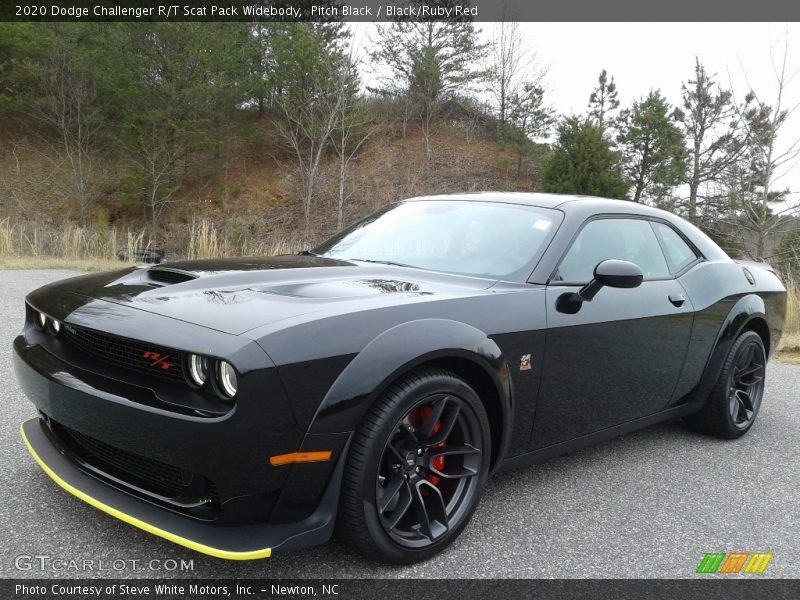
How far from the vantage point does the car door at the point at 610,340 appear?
2.86 meters

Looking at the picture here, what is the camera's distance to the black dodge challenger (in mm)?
1967

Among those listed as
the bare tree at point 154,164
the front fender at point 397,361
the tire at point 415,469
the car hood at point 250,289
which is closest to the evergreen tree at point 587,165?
the bare tree at point 154,164

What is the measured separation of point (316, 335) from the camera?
2.04 m

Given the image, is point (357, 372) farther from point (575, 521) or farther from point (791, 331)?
point (791, 331)

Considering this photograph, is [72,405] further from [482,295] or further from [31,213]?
[31,213]

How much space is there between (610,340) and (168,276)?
6.44 ft

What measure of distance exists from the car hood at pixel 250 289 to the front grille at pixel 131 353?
12 centimetres

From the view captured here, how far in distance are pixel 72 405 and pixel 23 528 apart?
0.58 metres

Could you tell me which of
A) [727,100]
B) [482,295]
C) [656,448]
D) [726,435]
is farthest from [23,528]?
[727,100]

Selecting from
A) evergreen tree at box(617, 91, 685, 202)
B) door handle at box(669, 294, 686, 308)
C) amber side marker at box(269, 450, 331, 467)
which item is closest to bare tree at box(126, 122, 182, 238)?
evergreen tree at box(617, 91, 685, 202)

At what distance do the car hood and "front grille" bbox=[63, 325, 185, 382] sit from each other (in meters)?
0.12

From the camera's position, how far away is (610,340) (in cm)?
306

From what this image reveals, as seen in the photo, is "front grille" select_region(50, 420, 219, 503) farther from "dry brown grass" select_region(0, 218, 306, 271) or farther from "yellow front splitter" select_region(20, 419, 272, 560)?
"dry brown grass" select_region(0, 218, 306, 271)

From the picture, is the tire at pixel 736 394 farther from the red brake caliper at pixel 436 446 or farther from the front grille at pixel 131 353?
the front grille at pixel 131 353
